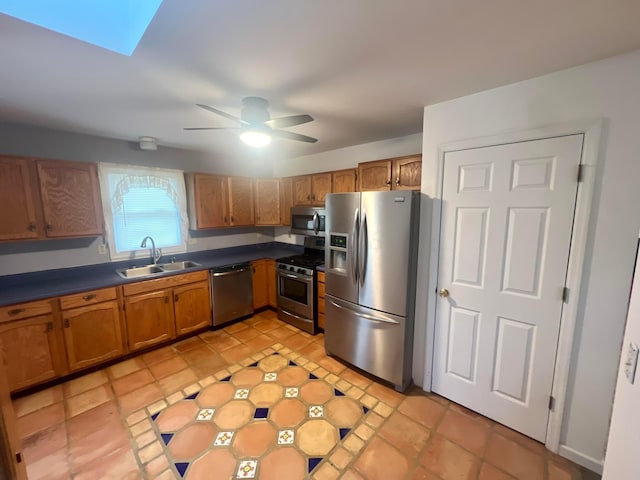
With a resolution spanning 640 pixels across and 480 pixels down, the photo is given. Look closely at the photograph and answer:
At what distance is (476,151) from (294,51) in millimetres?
1416

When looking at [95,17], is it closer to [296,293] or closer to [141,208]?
[141,208]

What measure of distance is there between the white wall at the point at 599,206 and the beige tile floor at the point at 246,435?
43cm

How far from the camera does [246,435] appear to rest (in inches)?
73.7

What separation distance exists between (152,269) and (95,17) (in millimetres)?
2669

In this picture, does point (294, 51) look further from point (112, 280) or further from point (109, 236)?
point (109, 236)

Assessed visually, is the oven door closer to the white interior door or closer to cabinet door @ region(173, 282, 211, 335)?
cabinet door @ region(173, 282, 211, 335)

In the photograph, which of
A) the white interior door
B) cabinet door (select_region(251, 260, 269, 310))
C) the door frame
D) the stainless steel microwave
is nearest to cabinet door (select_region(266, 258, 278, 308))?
cabinet door (select_region(251, 260, 269, 310))

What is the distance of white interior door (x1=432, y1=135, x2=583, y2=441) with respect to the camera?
165 centimetres

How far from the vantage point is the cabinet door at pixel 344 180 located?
3.21m

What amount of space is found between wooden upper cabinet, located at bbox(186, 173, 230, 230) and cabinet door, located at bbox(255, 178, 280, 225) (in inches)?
19.7

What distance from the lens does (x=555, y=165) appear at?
161 cm

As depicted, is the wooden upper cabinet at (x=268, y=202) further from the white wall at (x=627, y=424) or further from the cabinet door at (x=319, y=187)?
the white wall at (x=627, y=424)

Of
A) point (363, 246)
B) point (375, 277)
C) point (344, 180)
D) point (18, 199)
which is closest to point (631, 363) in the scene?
point (375, 277)

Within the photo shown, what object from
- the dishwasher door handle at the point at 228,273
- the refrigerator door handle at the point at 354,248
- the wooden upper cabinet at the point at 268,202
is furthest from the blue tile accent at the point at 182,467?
the wooden upper cabinet at the point at 268,202
